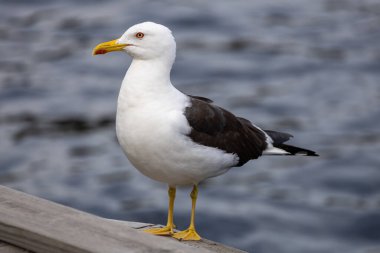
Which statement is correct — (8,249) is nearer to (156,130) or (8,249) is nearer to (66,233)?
(66,233)

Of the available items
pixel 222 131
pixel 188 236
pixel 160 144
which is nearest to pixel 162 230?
pixel 188 236

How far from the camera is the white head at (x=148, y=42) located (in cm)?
549

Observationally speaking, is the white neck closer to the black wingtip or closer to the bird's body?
the bird's body

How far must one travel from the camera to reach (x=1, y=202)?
172 inches

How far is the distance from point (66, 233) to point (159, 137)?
1.23 metres

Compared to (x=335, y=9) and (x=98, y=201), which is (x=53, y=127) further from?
(x=335, y=9)

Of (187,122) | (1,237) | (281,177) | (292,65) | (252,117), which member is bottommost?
(1,237)

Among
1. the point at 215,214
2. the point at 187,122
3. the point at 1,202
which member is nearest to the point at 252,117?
the point at 215,214

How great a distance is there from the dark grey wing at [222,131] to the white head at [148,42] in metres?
0.33

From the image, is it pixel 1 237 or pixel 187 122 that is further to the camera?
pixel 187 122

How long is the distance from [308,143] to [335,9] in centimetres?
545

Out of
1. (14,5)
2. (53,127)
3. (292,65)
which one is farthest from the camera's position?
(14,5)

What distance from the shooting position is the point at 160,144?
524cm

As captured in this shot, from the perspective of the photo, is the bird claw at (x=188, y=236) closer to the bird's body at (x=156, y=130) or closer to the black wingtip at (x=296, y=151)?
the bird's body at (x=156, y=130)
